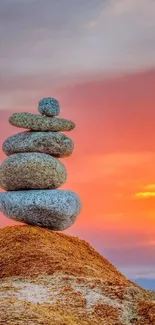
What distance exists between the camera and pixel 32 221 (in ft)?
68.4

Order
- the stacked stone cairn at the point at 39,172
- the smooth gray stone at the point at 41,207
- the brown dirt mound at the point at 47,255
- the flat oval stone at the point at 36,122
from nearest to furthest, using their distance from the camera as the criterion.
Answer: the brown dirt mound at the point at 47,255
the smooth gray stone at the point at 41,207
the stacked stone cairn at the point at 39,172
the flat oval stone at the point at 36,122

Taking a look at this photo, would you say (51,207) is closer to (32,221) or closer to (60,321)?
(32,221)

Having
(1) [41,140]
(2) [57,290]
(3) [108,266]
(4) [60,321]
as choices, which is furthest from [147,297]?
(1) [41,140]

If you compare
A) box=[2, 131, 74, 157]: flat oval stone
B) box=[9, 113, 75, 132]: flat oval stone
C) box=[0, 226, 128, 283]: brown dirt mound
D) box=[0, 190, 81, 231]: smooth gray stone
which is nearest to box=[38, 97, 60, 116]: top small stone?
box=[9, 113, 75, 132]: flat oval stone

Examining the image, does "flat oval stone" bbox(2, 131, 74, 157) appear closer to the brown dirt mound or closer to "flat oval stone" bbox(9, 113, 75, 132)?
"flat oval stone" bbox(9, 113, 75, 132)

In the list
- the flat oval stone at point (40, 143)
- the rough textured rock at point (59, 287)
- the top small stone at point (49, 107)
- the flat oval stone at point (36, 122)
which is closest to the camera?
the rough textured rock at point (59, 287)

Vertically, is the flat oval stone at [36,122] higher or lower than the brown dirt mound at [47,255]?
higher

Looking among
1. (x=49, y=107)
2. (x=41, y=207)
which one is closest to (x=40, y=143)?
(x=49, y=107)

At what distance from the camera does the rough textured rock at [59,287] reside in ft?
41.9

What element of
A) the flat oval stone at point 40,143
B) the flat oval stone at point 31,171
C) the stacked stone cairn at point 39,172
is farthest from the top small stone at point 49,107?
the flat oval stone at point 31,171

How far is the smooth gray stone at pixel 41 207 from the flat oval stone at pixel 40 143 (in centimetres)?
150

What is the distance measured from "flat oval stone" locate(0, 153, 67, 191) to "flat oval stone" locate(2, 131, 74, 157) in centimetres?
36

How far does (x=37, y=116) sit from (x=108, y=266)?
5.74 meters

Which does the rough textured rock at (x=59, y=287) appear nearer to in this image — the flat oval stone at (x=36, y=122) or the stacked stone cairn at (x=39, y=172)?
the stacked stone cairn at (x=39, y=172)
